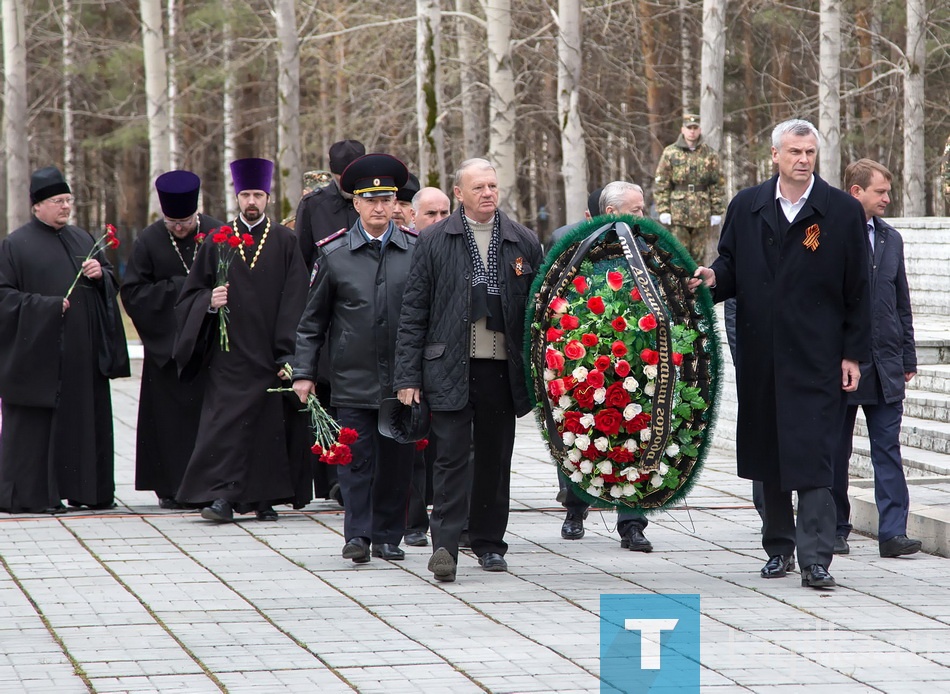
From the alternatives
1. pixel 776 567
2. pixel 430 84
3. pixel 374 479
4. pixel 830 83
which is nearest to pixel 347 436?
pixel 374 479

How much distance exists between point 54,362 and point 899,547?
5192 mm

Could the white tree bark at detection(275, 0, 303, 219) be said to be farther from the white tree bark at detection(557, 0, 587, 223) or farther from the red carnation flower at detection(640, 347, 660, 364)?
the red carnation flower at detection(640, 347, 660, 364)

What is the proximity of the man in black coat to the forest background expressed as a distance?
14639mm

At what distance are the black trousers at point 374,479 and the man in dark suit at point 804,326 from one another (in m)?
1.82

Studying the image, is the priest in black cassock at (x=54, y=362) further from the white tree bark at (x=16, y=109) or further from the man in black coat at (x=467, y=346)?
the white tree bark at (x=16, y=109)

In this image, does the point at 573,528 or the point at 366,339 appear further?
the point at 573,528

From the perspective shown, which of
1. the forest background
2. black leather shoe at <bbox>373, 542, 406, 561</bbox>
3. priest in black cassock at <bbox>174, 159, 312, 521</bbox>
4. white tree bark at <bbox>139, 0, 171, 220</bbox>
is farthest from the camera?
white tree bark at <bbox>139, 0, 171, 220</bbox>

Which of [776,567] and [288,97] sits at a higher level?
[288,97]

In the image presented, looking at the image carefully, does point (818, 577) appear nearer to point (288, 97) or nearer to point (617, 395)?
point (617, 395)

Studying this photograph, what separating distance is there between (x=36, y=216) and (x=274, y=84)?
29838mm

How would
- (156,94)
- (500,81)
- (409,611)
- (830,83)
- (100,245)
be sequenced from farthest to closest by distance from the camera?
1. (156,94)
2. (830,83)
3. (500,81)
4. (100,245)
5. (409,611)

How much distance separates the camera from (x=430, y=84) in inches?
926

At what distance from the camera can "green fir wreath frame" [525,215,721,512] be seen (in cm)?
721

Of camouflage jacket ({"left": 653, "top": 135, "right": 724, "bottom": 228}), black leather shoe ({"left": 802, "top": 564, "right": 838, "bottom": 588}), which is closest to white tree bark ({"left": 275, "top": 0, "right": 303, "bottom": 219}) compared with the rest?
camouflage jacket ({"left": 653, "top": 135, "right": 724, "bottom": 228})
